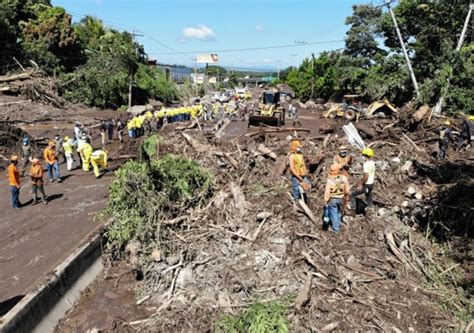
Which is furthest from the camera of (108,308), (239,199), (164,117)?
(164,117)

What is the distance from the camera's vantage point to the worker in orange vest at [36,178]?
34.1 ft

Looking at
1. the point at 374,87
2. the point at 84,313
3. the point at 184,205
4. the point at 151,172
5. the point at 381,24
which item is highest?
the point at 381,24

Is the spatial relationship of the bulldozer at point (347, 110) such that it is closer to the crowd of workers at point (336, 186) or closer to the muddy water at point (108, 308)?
the crowd of workers at point (336, 186)

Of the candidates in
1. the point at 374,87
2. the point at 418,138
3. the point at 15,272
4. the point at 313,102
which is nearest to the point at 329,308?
the point at 15,272

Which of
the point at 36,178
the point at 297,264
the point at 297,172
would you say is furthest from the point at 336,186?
the point at 36,178

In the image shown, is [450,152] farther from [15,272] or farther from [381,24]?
[381,24]

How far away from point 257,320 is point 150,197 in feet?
13.8

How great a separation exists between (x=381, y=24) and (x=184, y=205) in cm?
3066

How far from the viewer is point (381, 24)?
33.2m

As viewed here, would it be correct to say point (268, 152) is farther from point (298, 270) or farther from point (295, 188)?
point (298, 270)

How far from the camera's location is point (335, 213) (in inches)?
315

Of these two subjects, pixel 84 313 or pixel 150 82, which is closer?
pixel 84 313

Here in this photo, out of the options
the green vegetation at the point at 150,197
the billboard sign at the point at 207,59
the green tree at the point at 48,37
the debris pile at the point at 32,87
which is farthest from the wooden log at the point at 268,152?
the billboard sign at the point at 207,59

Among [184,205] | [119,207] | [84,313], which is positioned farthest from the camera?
[184,205]
